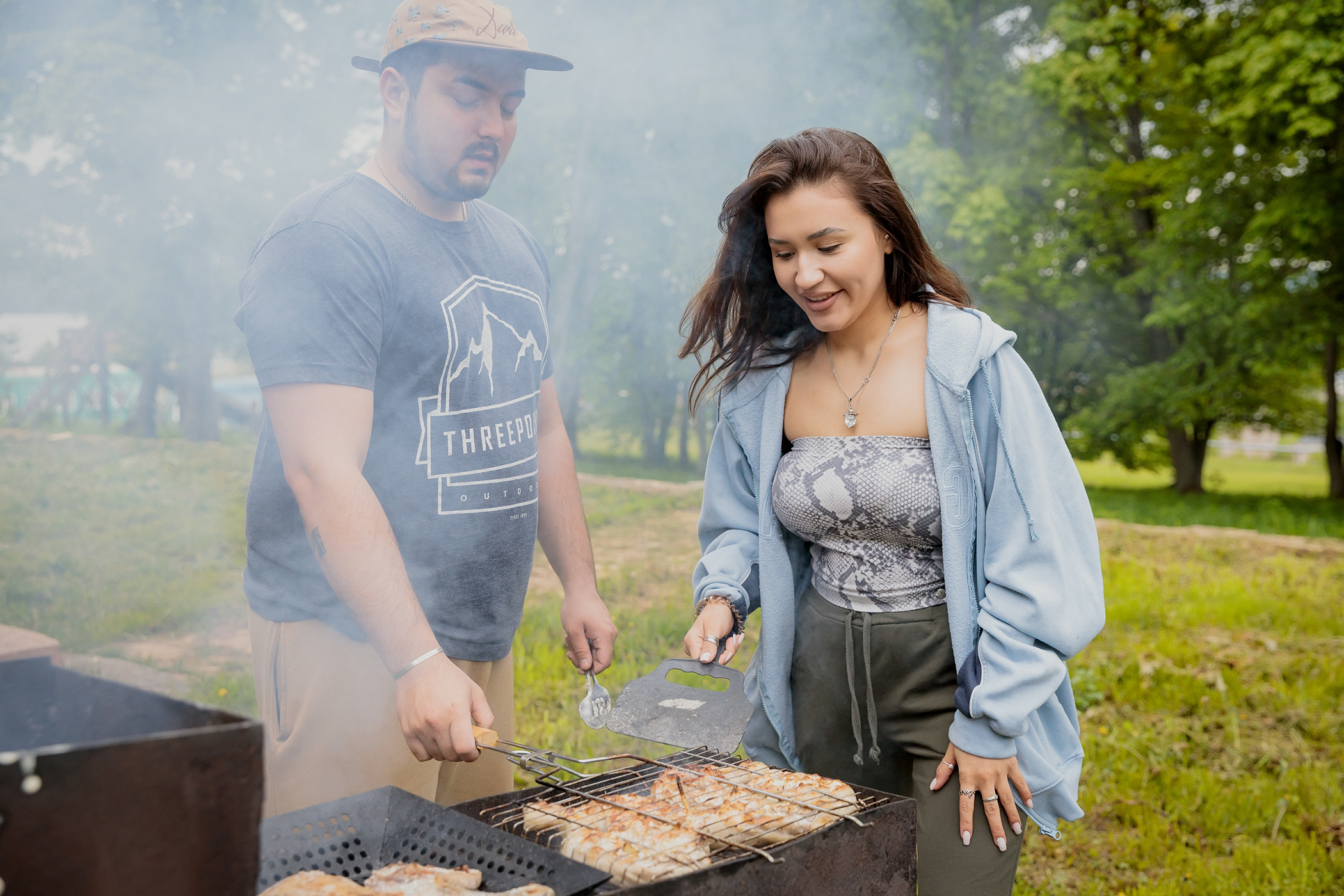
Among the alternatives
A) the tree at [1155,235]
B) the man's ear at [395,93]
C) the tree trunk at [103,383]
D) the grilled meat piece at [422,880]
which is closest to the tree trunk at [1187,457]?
the tree at [1155,235]

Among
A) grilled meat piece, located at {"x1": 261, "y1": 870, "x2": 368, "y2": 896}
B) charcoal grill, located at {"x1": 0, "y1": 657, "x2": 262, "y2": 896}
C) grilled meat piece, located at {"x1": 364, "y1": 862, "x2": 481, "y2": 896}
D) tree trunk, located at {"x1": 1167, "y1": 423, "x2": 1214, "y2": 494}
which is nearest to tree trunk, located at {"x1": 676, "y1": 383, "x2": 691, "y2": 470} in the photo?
tree trunk, located at {"x1": 1167, "y1": 423, "x2": 1214, "y2": 494}

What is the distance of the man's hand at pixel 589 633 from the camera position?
8.13 ft

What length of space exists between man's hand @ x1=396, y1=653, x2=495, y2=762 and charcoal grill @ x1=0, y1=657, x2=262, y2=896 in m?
0.55

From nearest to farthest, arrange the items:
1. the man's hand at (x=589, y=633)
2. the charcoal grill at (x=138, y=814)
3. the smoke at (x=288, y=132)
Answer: the charcoal grill at (x=138, y=814) < the man's hand at (x=589, y=633) < the smoke at (x=288, y=132)

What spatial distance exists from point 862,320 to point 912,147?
36.2ft

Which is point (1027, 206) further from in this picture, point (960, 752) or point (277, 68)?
point (960, 752)

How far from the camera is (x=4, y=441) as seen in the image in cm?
786

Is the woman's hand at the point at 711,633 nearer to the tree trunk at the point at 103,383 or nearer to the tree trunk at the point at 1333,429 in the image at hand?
the tree trunk at the point at 103,383

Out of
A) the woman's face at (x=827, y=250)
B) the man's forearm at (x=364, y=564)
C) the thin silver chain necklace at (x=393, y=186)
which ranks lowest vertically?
the man's forearm at (x=364, y=564)

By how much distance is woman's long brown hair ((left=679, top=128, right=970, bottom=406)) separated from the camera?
2148 millimetres

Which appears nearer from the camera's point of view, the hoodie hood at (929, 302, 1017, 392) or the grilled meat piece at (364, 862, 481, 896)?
the grilled meat piece at (364, 862, 481, 896)

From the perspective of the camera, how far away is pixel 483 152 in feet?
6.96

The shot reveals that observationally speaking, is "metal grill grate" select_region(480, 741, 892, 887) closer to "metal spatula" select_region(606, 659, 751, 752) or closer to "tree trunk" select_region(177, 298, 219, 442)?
"metal spatula" select_region(606, 659, 751, 752)

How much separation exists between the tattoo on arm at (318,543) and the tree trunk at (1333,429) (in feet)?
53.9
